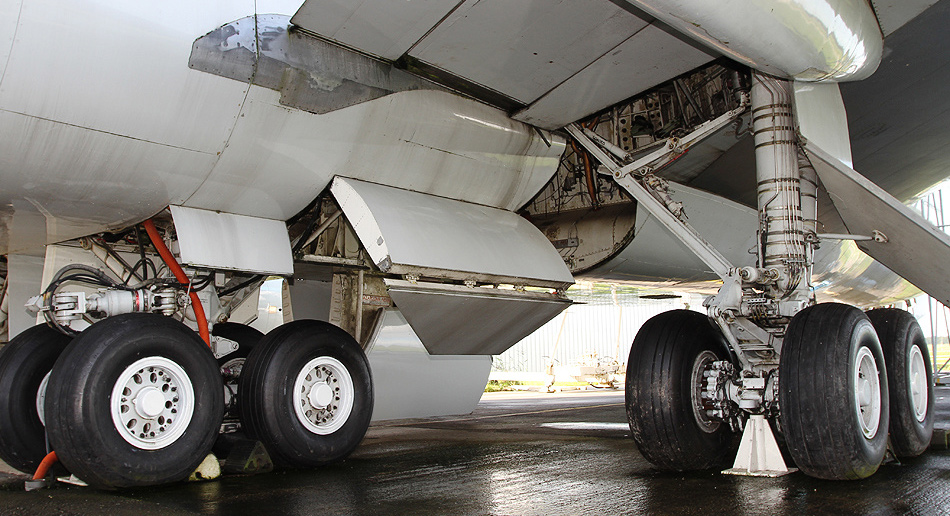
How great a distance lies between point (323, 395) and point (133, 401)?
1147 mm

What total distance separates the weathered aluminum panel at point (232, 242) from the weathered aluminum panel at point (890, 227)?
10.8 ft

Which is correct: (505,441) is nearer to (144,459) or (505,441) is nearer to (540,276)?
(540,276)

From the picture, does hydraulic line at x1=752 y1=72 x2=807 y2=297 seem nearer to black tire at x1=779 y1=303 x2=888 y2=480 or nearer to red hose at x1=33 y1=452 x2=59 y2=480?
black tire at x1=779 y1=303 x2=888 y2=480

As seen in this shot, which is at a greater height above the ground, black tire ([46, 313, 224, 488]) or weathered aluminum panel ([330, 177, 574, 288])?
weathered aluminum panel ([330, 177, 574, 288])

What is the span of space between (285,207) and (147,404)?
1.47 metres

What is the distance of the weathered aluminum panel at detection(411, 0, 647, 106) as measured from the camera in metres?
3.67

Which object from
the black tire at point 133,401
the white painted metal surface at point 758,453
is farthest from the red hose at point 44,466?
the white painted metal surface at point 758,453

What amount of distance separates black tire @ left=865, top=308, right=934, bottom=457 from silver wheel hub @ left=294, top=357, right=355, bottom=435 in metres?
3.42

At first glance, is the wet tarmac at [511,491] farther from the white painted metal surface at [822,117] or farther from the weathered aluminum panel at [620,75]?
the weathered aluminum panel at [620,75]

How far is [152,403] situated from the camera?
3439 millimetres

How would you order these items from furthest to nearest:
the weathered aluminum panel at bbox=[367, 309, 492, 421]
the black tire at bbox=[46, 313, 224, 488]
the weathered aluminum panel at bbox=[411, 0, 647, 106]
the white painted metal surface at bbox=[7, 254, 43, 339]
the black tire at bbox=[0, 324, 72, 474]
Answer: the weathered aluminum panel at bbox=[367, 309, 492, 421]
the white painted metal surface at bbox=[7, 254, 43, 339]
the black tire at bbox=[0, 324, 72, 474]
the weathered aluminum panel at bbox=[411, 0, 647, 106]
the black tire at bbox=[46, 313, 224, 488]

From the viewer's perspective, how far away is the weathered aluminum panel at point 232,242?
3.94m

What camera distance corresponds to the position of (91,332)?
341cm

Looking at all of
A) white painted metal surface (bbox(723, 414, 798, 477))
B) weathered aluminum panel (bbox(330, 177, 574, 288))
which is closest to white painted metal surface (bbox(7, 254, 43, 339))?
weathered aluminum panel (bbox(330, 177, 574, 288))
